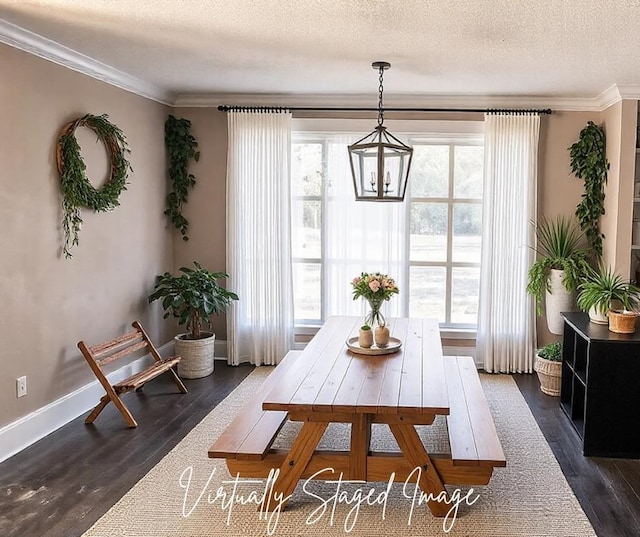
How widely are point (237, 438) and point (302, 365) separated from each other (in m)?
0.54

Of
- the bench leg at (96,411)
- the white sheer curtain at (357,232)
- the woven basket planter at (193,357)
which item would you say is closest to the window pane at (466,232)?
the white sheer curtain at (357,232)

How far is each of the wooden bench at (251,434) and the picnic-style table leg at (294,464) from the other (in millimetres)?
134

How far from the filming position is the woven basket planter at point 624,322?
3.64 meters

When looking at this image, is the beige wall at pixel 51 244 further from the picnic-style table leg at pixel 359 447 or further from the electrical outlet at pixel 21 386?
the picnic-style table leg at pixel 359 447

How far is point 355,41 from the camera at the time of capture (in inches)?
138

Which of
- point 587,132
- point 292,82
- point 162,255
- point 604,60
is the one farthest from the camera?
point 162,255

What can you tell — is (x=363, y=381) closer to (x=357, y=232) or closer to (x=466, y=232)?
(x=357, y=232)

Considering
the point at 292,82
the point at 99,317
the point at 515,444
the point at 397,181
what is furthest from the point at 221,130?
the point at 515,444

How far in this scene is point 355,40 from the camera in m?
3.48

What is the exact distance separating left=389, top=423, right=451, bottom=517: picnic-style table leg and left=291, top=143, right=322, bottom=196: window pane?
3126 millimetres

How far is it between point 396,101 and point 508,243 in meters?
1.59

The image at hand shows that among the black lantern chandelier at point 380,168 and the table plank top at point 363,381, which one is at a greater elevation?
the black lantern chandelier at point 380,168

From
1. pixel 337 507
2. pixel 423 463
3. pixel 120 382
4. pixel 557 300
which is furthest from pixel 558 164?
pixel 120 382

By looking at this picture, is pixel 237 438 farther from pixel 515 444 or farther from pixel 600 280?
pixel 600 280
